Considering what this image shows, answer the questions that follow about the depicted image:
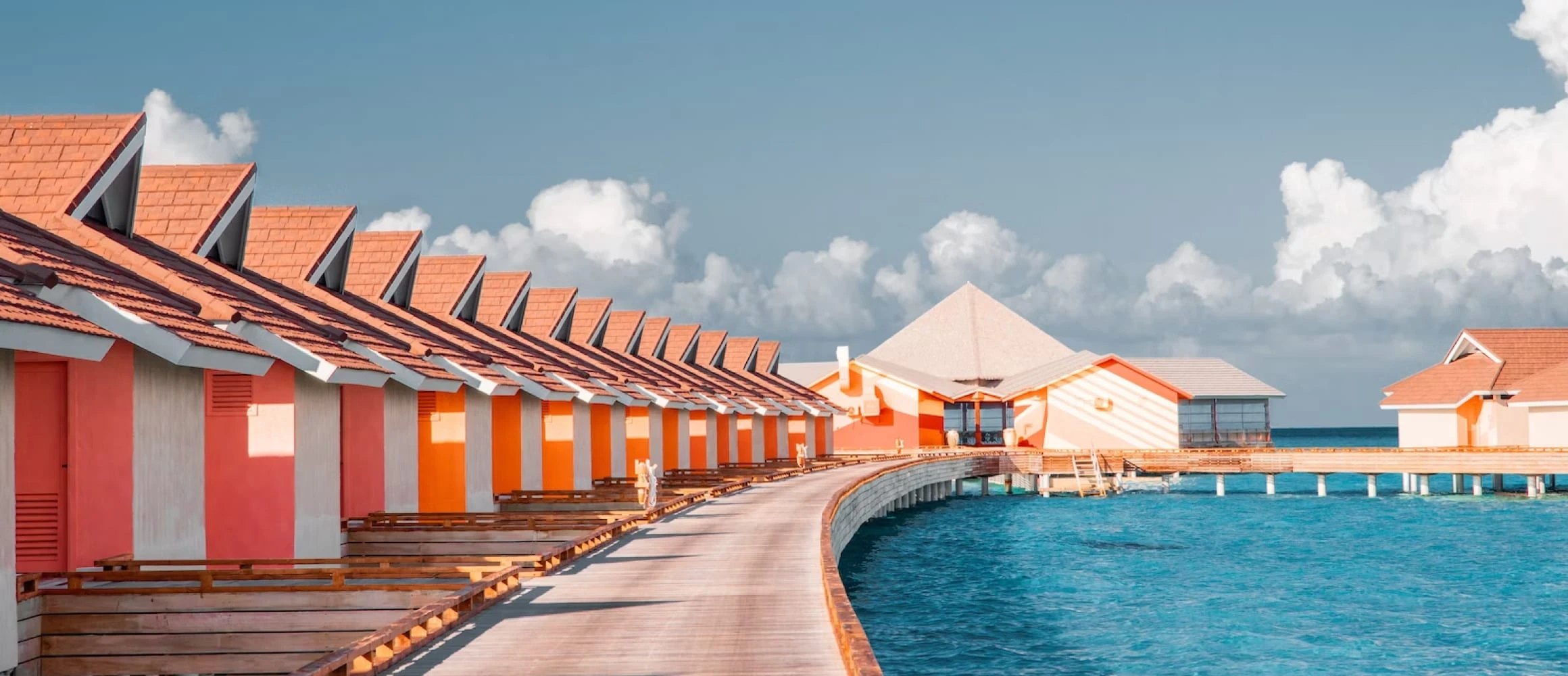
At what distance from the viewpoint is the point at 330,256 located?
28.6 metres

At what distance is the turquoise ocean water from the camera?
83.3 ft

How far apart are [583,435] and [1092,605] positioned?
1249 cm

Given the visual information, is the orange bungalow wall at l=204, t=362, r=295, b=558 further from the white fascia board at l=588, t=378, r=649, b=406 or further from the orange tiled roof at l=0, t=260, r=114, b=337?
the white fascia board at l=588, t=378, r=649, b=406

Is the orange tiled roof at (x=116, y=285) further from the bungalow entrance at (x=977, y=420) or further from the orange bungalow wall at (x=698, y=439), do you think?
the bungalow entrance at (x=977, y=420)

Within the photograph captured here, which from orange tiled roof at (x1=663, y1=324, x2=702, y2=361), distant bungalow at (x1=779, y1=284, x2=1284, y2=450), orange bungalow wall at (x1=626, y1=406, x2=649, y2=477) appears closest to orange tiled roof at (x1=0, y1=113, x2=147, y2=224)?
orange bungalow wall at (x1=626, y1=406, x2=649, y2=477)

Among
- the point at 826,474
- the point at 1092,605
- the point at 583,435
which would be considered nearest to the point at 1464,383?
the point at 826,474

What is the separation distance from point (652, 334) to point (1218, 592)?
3375 centimetres

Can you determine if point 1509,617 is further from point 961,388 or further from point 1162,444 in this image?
point 961,388

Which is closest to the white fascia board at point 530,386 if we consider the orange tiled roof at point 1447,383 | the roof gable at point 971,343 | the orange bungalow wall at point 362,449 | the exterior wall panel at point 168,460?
the orange bungalow wall at point 362,449

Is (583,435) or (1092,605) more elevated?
(583,435)

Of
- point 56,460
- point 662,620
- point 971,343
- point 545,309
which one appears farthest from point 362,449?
point 971,343

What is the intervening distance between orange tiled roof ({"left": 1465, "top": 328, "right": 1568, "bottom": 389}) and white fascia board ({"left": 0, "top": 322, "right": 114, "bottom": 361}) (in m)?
67.5

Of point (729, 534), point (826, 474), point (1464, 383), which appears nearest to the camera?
point (729, 534)

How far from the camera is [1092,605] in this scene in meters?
32.1
